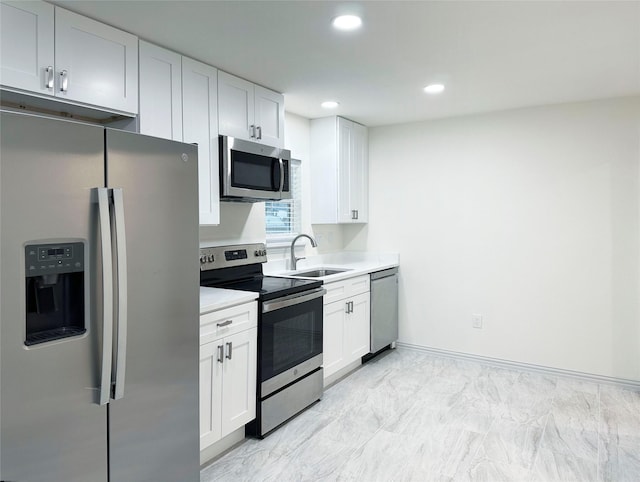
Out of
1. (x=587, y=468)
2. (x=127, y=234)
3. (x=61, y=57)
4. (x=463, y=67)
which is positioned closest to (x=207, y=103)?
(x=61, y=57)

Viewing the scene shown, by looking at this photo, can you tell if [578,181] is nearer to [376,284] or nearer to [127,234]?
[376,284]

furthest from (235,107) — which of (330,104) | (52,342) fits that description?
(52,342)

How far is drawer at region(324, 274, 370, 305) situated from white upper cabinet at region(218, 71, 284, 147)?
1186 mm

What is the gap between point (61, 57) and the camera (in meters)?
2.00

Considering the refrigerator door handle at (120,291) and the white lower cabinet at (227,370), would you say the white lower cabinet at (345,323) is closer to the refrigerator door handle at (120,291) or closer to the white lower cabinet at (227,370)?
the white lower cabinet at (227,370)

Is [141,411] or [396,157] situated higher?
[396,157]

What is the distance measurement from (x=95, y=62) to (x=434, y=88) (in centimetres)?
232

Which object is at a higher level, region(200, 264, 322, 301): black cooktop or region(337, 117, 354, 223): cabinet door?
region(337, 117, 354, 223): cabinet door

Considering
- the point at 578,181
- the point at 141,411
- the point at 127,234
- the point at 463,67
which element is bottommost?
the point at 141,411

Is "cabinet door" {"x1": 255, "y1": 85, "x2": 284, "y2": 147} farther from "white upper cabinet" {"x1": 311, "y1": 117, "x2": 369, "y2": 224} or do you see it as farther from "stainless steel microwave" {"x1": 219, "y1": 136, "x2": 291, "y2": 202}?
"white upper cabinet" {"x1": 311, "y1": 117, "x2": 369, "y2": 224}

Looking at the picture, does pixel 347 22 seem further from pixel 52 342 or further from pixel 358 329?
pixel 358 329

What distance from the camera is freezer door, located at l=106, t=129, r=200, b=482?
5.51ft

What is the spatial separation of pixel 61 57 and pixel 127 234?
0.97 meters

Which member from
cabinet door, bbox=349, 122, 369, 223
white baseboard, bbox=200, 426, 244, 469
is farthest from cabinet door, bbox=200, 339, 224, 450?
cabinet door, bbox=349, 122, 369, 223
